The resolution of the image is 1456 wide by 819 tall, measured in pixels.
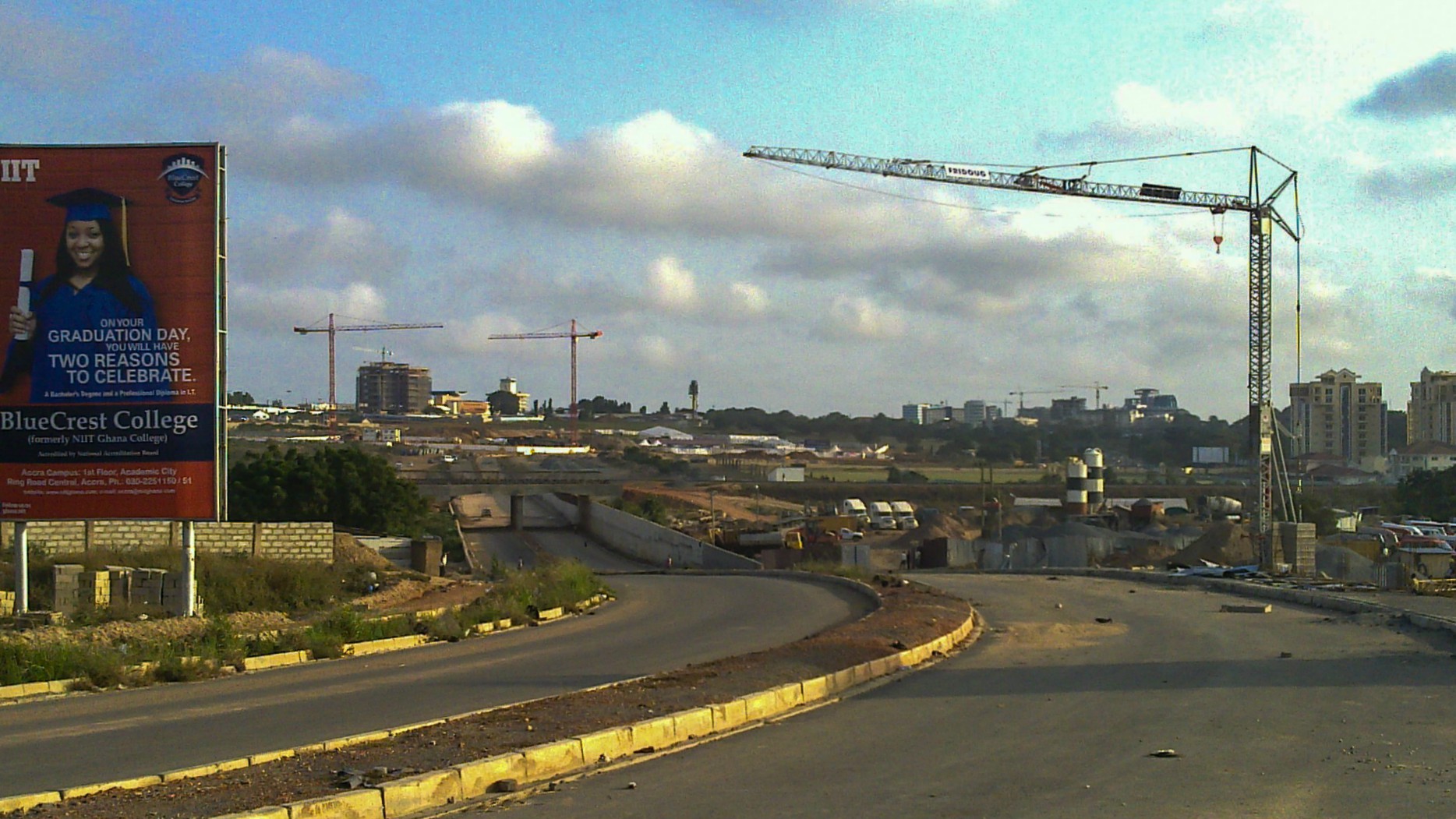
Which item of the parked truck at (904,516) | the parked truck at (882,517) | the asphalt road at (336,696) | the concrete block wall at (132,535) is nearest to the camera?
the asphalt road at (336,696)

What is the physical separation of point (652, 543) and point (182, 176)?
40224 millimetres

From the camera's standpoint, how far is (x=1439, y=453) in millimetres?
155500

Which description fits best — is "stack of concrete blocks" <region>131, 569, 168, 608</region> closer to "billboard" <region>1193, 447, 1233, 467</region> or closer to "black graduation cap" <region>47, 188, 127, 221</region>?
"black graduation cap" <region>47, 188, 127, 221</region>

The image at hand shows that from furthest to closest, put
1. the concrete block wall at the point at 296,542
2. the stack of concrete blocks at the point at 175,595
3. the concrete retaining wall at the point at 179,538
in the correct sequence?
the concrete block wall at the point at 296,542 < the concrete retaining wall at the point at 179,538 < the stack of concrete blocks at the point at 175,595

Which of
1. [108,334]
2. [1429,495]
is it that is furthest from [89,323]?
[1429,495]

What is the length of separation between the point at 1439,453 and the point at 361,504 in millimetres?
146893

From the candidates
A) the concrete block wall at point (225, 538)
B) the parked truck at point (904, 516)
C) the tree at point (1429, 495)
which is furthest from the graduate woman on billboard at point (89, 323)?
the tree at point (1429, 495)

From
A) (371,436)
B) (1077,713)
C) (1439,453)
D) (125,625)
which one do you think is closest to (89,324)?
(125,625)

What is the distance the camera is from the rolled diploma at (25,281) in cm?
2053

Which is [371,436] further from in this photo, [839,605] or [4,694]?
[4,694]

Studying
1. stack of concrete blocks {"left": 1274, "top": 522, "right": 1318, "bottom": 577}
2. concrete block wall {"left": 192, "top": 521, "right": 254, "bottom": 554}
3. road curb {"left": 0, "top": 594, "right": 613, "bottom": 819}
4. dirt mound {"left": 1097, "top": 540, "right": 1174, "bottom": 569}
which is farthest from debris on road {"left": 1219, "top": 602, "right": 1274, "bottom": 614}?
dirt mound {"left": 1097, "top": 540, "right": 1174, "bottom": 569}

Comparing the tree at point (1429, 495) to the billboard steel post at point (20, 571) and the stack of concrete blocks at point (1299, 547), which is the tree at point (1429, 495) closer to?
the stack of concrete blocks at point (1299, 547)

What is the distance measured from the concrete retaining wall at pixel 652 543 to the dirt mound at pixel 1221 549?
19.8 metres

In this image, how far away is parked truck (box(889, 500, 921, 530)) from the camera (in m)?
82.8
